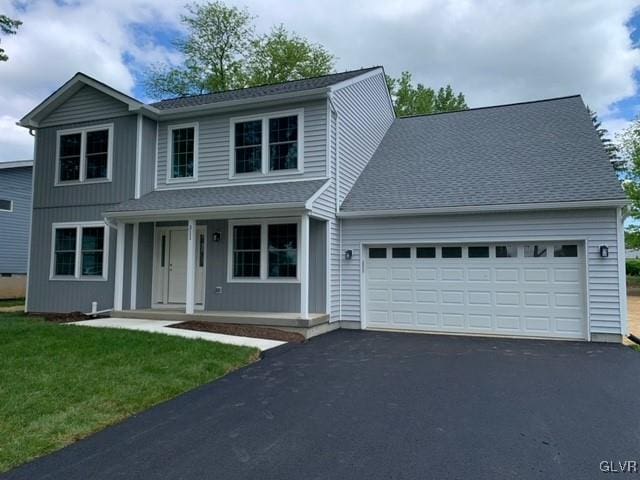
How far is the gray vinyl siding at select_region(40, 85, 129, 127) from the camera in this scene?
11.6 m

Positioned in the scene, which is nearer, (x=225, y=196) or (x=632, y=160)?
(x=225, y=196)

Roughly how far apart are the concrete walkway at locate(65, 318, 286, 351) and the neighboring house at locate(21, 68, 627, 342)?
69 cm

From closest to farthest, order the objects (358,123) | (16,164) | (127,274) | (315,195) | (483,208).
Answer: (315,195) → (483,208) → (127,274) → (358,123) → (16,164)

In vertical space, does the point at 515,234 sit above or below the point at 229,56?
below

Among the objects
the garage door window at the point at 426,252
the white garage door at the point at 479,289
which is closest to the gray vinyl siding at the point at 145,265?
the white garage door at the point at 479,289

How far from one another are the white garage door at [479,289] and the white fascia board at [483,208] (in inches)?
31.8

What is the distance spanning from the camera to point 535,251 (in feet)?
30.6

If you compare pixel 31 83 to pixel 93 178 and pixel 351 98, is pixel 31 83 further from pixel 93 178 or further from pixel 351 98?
pixel 351 98

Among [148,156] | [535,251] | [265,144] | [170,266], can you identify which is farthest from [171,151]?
[535,251]

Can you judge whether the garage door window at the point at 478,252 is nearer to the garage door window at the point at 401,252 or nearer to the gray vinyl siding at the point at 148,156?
the garage door window at the point at 401,252

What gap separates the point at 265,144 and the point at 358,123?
2.99 m

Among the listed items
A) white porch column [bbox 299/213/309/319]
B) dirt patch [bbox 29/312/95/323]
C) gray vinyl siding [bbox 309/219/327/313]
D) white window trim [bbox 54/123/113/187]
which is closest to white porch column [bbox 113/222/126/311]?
dirt patch [bbox 29/312/95/323]

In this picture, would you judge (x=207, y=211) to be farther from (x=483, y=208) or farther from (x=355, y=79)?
(x=483, y=208)

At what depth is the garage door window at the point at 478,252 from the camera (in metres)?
9.70
